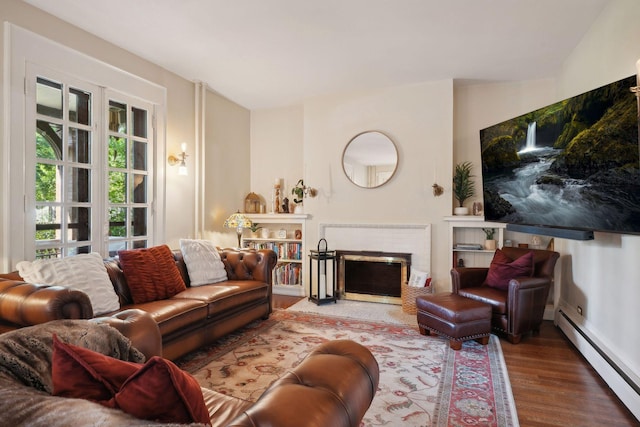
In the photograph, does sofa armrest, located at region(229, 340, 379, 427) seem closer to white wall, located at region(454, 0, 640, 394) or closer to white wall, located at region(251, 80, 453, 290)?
white wall, located at region(454, 0, 640, 394)

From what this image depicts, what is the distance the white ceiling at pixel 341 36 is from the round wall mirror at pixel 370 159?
0.73m

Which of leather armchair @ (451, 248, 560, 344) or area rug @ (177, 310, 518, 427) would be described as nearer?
area rug @ (177, 310, 518, 427)

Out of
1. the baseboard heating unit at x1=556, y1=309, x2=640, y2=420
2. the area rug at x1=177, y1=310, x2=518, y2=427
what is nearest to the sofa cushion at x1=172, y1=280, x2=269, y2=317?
the area rug at x1=177, y1=310, x2=518, y2=427

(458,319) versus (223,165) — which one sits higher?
(223,165)

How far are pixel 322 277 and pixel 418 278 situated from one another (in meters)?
1.31

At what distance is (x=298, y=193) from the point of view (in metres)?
5.11

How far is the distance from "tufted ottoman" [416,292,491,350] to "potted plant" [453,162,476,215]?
1.46m

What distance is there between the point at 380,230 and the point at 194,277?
7.96ft

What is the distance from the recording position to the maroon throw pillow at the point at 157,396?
810 mm

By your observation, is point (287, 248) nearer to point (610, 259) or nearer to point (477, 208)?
point (477, 208)

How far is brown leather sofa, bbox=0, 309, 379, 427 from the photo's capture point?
0.72 metres

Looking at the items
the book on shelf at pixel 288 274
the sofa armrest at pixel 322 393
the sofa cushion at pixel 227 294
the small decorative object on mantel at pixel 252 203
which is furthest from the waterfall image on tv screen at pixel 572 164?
the small decorative object on mantel at pixel 252 203

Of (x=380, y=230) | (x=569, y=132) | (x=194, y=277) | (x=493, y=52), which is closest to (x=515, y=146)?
(x=569, y=132)

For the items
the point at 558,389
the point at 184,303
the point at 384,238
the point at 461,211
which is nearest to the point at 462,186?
the point at 461,211
